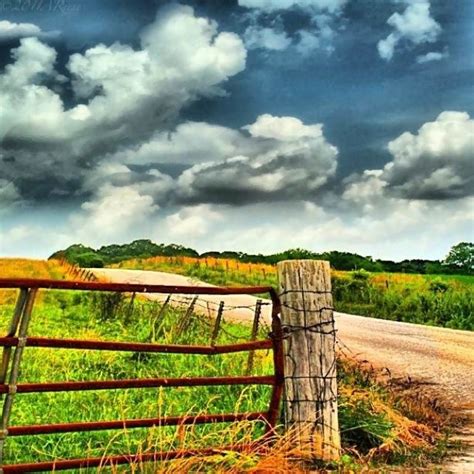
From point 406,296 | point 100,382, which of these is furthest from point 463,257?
point 100,382

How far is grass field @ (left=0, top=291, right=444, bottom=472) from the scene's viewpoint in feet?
18.1

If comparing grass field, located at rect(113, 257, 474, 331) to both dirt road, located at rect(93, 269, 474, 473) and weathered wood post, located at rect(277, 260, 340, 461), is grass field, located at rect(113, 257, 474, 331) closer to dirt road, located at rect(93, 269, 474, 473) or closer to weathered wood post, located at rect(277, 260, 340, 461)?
dirt road, located at rect(93, 269, 474, 473)

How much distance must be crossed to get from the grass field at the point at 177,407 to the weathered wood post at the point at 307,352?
7.0 inches

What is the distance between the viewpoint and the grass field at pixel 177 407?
18.1 feet

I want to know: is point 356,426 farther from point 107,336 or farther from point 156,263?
point 156,263

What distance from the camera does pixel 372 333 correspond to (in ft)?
42.8

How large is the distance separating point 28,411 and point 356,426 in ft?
8.05

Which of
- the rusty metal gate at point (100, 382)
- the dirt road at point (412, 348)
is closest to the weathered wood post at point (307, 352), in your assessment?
the rusty metal gate at point (100, 382)

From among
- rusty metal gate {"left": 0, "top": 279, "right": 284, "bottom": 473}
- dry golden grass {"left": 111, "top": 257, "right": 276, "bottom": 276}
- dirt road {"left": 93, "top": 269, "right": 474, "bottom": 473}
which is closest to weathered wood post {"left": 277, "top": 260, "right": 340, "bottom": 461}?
rusty metal gate {"left": 0, "top": 279, "right": 284, "bottom": 473}

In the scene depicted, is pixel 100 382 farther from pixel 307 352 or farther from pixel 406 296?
pixel 406 296

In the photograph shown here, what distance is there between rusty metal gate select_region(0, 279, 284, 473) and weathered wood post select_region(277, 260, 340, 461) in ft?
0.44

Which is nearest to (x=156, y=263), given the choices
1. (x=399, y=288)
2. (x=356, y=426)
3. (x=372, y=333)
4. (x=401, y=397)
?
(x=372, y=333)

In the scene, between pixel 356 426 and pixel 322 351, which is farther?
pixel 356 426

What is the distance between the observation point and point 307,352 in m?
5.68
